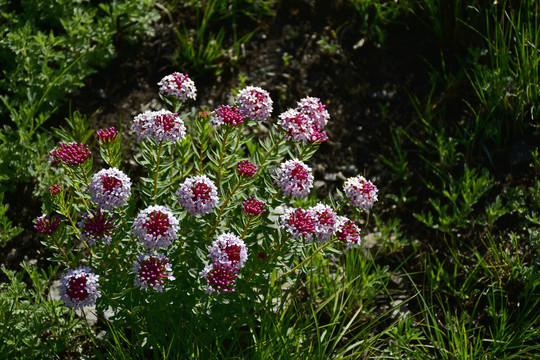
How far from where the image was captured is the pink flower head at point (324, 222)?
293 cm

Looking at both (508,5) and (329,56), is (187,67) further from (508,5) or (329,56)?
(508,5)

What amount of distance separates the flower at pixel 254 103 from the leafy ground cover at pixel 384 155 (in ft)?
3.87

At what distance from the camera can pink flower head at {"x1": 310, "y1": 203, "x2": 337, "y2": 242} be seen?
293cm

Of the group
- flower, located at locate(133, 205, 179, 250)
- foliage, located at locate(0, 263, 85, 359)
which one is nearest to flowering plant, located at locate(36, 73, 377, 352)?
flower, located at locate(133, 205, 179, 250)

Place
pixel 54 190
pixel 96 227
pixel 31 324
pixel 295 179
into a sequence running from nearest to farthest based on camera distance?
1. pixel 96 227
2. pixel 295 179
3. pixel 54 190
4. pixel 31 324

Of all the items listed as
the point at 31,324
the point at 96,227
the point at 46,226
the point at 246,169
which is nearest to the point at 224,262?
the point at 246,169

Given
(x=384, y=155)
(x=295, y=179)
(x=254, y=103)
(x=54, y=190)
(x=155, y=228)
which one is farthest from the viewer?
(x=384, y=155)

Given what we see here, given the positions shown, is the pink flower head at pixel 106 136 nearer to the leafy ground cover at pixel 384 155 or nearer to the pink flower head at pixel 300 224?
the pink flower head at pixel 300 224

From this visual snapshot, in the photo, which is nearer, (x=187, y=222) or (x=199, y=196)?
(x=199, y=196)

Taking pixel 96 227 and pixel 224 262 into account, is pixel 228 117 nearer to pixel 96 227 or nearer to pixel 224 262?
pixel 224 262

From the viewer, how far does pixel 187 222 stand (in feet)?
10.1

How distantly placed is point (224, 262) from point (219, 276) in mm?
76

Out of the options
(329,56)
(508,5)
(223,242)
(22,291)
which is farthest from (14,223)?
(508,5)

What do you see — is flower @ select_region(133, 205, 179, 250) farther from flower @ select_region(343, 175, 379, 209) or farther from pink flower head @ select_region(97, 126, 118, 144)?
flower @ select_region(343, 175, 379, 209)
